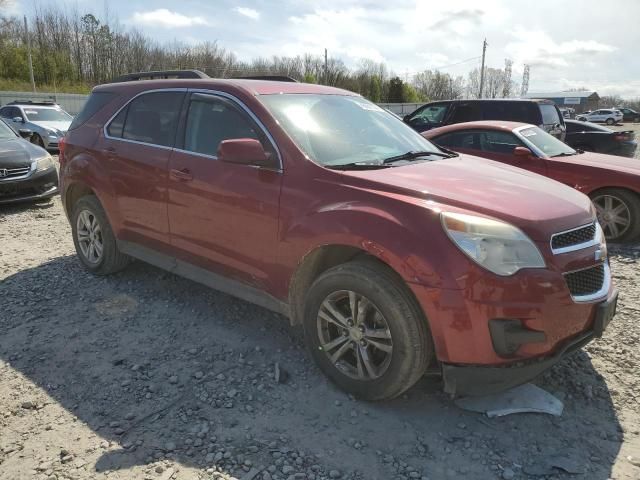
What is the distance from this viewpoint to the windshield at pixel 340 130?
131 inches

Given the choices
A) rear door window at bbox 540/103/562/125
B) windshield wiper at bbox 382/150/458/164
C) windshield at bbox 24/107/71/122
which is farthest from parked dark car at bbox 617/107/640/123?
windshield wiper at bbox 382/150/458/164

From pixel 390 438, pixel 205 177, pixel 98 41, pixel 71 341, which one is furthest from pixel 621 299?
pixel 98 41

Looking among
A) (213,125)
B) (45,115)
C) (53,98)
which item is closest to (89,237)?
(213,125)

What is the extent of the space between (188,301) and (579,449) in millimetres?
3081

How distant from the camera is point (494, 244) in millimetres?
2545

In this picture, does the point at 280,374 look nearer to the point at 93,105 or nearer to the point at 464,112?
the point at 93,105

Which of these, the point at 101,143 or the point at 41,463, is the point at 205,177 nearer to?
the point at 101,143

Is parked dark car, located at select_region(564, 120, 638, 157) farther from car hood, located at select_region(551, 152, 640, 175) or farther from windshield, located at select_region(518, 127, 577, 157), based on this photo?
car hood, located at select_region(551, 152, 640, 175)

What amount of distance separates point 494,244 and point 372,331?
82 centimetres

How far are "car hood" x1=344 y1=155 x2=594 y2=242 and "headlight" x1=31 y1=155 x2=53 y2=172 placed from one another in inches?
259

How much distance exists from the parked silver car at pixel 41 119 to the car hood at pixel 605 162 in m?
13.0

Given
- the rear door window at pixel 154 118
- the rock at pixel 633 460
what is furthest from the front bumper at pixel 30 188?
the rock at pixel 633 460

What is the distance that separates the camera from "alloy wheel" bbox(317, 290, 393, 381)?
2857 mm

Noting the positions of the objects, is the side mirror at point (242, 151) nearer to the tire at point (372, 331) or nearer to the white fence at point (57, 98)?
the tire at point (372, 331)
